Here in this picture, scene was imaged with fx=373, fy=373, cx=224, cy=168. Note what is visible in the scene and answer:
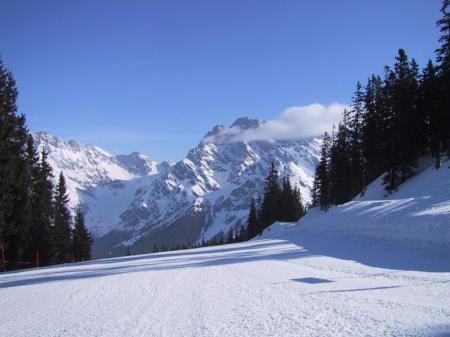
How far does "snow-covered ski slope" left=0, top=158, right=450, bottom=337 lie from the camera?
5.21 metres

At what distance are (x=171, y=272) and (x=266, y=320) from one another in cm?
632

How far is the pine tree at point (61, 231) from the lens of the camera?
123 feet

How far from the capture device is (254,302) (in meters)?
6.59

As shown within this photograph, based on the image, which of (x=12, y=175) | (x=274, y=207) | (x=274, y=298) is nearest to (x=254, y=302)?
(x=274, y=298)

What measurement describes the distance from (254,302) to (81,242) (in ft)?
155

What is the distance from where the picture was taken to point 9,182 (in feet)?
75.8

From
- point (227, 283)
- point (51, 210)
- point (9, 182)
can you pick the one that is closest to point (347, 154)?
point (51, 210)

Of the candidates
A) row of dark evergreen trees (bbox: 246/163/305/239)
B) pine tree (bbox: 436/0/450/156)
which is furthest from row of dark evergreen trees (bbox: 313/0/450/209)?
row of dark evergreen trees (bbox: 246/163/305/239)

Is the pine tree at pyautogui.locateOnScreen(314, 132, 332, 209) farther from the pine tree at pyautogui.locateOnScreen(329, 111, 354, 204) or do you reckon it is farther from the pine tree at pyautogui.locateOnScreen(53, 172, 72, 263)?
the pine tree at pyautogui.locateOnScreen(53, 172, 72, 263)

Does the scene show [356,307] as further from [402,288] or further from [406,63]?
[406,63]

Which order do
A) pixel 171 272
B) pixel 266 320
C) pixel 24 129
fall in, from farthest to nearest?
1. pixel 24 129
2. pixel 171 272
3. pixel 266 320

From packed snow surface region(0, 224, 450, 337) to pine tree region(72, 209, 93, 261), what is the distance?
39.8 metres

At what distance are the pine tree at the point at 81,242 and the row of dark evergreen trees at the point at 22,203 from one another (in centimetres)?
428

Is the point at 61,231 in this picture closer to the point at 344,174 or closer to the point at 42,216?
the point at 42,216
